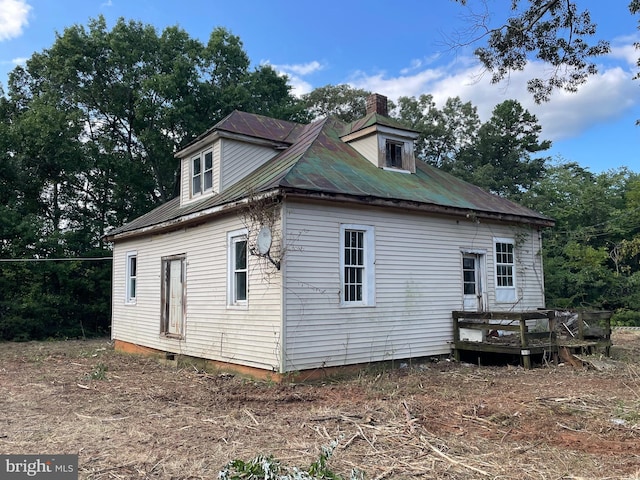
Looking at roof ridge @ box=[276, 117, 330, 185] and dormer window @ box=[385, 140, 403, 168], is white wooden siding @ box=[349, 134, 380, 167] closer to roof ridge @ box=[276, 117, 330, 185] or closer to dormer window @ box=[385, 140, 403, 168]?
dormer window @ box=[385, 140, 403, 168]

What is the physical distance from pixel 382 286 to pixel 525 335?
3.08 meters

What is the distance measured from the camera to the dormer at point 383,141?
12797 millimetres

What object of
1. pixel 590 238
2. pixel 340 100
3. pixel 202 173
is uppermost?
pixel 340 100

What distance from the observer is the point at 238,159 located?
12.7 metres

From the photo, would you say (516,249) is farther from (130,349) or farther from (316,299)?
(130,349)

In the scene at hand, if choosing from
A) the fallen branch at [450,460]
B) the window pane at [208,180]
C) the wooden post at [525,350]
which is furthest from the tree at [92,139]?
the fallen branch at [450,460]

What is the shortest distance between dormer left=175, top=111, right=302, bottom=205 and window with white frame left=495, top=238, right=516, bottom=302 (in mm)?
6142

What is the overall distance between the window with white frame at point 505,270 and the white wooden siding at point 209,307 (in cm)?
636

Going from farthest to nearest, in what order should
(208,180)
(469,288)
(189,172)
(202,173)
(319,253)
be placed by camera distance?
(189,172), (202,173), (208,180), (469,288), (319,253)

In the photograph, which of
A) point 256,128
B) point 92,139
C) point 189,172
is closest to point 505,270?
point 256,128

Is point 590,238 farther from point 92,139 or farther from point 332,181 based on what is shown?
point 92,139

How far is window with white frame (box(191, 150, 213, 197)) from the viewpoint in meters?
13.0

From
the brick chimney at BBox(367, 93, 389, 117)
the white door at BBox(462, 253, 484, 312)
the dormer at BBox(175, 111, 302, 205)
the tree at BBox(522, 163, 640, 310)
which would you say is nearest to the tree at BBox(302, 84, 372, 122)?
the tree at BBox(522, 163, 640, 310)

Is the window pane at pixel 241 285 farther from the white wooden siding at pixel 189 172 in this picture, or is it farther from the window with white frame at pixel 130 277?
A: the window with white frame at pixel 130 277
